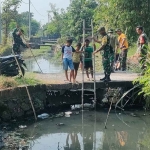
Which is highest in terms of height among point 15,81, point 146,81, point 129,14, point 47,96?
point 129,14

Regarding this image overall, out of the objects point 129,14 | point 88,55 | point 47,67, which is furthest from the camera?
point 47,67

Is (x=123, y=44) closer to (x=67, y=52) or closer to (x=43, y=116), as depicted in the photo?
(x=67, y=52)

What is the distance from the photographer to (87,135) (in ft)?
28.8

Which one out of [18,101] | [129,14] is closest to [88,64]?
[18,101]

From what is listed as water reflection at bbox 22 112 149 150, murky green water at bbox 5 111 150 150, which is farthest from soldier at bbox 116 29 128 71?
water reflection at bbox 22 112 149 150

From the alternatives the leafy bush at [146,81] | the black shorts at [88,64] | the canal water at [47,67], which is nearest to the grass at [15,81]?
the black shorts at [88,64]

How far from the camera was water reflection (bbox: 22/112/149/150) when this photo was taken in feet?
25.9

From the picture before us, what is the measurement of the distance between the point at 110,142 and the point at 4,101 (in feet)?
10.4

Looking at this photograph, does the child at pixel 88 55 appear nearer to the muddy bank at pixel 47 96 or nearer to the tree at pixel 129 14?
the muddy bank at pixel 47 96

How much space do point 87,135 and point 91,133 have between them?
0.54ft

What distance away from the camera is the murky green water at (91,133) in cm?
794

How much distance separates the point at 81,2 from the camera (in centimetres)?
3944

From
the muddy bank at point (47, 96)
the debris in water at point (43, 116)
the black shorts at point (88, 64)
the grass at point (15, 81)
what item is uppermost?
the black shorts at point (88, 64)

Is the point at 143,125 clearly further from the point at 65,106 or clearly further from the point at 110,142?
the point at 65,106
